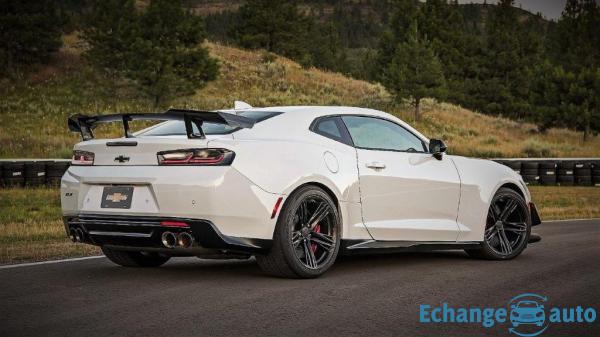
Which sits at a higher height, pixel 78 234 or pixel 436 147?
pixel 436 147

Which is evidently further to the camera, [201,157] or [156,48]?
[156,48]

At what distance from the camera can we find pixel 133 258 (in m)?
7.81

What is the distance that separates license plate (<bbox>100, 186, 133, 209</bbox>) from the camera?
21.5 feet

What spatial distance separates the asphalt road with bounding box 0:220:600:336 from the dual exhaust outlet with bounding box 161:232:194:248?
34cm

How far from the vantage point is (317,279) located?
272 inches

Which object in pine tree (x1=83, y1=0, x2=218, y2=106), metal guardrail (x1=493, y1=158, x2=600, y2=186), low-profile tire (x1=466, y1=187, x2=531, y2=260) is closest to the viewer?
low-profile tire (x1=466, y1=187, x2=531, y2=260)

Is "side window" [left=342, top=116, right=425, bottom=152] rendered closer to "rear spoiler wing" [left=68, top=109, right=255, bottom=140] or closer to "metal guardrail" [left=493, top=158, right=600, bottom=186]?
"rear spoiler wing" [left=68, top=109, right=255, bottom=140]

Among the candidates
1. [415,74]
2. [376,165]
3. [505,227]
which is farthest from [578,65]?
[376,165]

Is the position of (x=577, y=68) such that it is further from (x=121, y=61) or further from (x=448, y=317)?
(x=448, y=317)

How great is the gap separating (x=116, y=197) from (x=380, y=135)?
263 centimetres

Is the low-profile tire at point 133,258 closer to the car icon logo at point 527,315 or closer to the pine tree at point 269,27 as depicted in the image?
the car icon logo at point 527,315

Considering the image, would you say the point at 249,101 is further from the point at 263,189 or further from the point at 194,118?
the point at 263,189

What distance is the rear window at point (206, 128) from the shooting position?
6.81 metres

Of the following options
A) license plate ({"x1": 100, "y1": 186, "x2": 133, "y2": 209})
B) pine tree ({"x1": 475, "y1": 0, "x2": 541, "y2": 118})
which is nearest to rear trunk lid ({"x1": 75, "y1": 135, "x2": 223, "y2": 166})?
license plate ({"x1": 100, "y1": 186, "x2": 133, "y2": 209})
